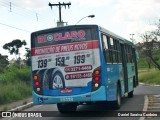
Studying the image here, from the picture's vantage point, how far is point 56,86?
14242mm

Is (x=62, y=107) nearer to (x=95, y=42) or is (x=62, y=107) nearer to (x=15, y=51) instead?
(x=95, y=42)

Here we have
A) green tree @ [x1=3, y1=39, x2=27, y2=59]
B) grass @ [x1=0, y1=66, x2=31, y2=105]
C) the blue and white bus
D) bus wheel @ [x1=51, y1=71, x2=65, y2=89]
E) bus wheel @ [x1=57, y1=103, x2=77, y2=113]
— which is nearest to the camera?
the blue and white bus

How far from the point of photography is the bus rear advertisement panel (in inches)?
554

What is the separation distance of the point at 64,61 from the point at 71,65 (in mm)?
280

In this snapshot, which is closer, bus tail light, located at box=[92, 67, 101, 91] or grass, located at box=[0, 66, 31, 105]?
bus tail light, located at box=[92, 67, 101, 91]

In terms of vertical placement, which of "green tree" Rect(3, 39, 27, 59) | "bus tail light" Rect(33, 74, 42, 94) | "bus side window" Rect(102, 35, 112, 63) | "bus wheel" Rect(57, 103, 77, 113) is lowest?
"bus wheel" Rect(57, 103, 77, 113)

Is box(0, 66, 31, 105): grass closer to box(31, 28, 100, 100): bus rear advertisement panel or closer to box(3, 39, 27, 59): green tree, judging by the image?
box(31, 28, 100, 100): bus rear advertisement panel

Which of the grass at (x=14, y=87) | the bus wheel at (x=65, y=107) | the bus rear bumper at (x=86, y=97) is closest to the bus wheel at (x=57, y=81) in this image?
the bus rear bumper at (x=86, y=97)

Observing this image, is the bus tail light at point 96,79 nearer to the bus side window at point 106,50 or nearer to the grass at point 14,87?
the bus side window at point 106,50

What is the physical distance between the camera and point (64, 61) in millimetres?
14312

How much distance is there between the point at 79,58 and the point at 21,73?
18.0 metres

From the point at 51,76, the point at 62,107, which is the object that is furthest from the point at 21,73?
the point at 51,76

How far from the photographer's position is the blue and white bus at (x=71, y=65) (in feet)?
45.9

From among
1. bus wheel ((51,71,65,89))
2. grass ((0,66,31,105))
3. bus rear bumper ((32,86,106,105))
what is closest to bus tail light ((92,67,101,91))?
bus rear bumper ((32,86,106,105))
